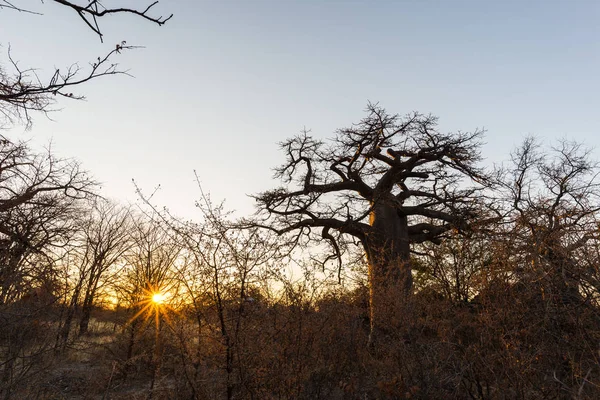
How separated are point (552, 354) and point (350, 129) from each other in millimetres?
7024

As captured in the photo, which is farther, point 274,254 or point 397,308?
point 397,308

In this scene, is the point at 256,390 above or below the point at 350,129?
below

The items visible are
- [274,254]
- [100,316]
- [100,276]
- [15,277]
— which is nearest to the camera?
[15,277]

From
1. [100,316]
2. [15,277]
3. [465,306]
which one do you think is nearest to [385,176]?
[465,306]

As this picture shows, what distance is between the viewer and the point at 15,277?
3822 mm

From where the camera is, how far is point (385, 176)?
1023 cm

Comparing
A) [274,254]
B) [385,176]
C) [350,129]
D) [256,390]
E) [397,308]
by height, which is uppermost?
[350,129]

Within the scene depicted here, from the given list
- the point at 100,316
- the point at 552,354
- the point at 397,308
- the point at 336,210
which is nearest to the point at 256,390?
the point at 397,308

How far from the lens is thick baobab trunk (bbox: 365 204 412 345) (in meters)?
6.12

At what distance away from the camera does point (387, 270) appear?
8.05 m

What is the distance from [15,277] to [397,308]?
4.80m

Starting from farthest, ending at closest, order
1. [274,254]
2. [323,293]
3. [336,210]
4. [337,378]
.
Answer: [336,210] < [323,293] < [337,378] < [274,254]

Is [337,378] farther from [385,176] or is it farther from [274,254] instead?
[385,176]

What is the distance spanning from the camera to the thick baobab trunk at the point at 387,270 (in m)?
6.12
